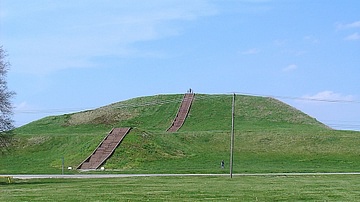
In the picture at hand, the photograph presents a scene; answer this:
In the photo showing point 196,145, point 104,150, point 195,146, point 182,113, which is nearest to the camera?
point 104,150

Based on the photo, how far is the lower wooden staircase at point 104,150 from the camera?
6662 centimetres

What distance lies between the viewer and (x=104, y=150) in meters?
71.4

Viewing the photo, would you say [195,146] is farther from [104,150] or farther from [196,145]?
[104,150]

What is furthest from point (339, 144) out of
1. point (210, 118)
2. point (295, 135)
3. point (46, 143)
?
point (46, 143)

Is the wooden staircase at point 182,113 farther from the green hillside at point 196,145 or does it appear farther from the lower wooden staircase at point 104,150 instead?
the lower wooden staircase at point 104,150

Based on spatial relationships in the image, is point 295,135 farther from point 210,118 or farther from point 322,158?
point 210,118

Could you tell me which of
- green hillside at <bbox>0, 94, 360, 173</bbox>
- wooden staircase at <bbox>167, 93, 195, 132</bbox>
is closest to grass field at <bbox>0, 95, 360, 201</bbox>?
green hillside at <bbox>0, 94, 360, 173</bbox>

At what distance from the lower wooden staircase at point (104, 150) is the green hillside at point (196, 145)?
34.4 inches

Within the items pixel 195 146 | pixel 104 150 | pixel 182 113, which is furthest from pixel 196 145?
pixel 182 113

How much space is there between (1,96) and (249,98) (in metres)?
75.1

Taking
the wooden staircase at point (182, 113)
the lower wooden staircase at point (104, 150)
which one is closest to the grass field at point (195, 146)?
the lower wooden staircase at point (104, 150)

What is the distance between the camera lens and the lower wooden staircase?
66.6 m

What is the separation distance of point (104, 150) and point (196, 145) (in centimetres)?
1206

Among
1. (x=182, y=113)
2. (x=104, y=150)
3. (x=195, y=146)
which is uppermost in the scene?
(x=182, y=113)
